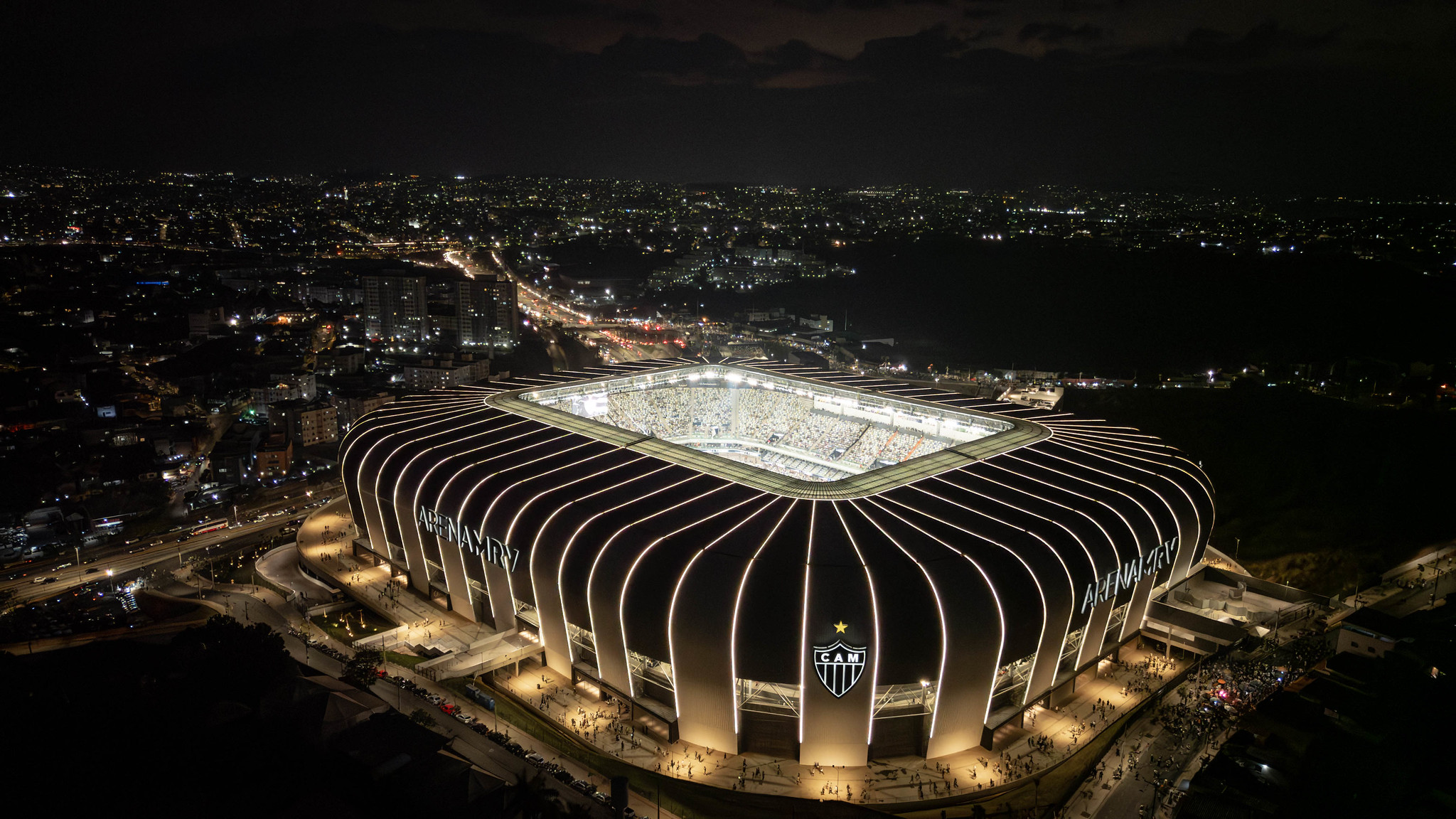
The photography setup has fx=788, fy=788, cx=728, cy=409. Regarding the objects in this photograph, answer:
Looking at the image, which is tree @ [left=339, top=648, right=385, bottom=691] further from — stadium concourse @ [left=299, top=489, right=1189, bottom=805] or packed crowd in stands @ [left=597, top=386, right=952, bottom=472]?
packed crowd in stands @ [left=597, top=386, right=952, bottom=472]

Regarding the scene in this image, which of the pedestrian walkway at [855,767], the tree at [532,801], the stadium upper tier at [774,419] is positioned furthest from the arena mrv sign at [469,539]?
the stadium upper tier at [774,419]

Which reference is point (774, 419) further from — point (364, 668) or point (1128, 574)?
point (364, 668)

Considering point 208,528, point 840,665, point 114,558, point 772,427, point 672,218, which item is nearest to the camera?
point 840,665

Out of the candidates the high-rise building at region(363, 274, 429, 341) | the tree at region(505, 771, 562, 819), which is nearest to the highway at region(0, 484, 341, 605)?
the tree at region(505, 771, 562, 819)

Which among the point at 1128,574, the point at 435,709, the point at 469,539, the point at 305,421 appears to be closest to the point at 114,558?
the point at 305,421

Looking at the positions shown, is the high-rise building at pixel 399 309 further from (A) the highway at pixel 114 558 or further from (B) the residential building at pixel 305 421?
(A) the highway at pixel 114 558

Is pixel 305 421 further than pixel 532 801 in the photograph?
Yes

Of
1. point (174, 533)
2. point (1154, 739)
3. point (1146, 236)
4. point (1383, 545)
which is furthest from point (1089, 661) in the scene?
point (1146, 236)

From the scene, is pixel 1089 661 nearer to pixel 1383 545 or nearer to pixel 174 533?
pixel 1383 545
